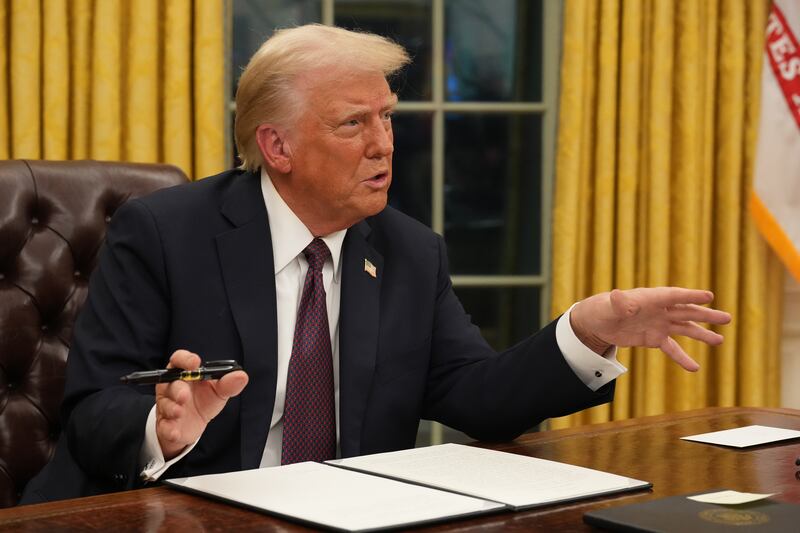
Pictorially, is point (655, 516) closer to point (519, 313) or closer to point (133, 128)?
point (133, 128)

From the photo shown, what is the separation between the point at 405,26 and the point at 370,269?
195 centimetres

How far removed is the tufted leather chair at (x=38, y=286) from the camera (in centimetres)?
212

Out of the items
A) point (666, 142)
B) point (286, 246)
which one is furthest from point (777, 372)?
point (286, 246)

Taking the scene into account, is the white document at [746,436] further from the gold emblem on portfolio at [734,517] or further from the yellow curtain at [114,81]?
the yellow curtain at [114,81]

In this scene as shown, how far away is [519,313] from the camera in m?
3.89

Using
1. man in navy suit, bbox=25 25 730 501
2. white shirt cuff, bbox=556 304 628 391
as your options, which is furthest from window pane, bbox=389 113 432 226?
white shirt cuff, bbox=556 304 628 391

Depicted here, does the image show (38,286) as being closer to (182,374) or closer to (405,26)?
(182,374)

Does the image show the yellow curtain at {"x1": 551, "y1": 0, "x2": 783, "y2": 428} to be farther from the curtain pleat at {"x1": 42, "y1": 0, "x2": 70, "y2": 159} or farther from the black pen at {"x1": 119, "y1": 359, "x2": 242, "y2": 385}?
the black pen at {"x1": 119, "y1": 359, "x2": 242, "y2": 385}

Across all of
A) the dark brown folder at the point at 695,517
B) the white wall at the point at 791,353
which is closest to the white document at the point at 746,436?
the dark brown folder at the point at 695,517

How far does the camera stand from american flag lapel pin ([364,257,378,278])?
205 centimetres

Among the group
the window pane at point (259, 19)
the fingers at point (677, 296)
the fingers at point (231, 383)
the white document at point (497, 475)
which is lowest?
the white document at point (497, 475)

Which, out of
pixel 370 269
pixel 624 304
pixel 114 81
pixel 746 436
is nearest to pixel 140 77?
pixel 114 81

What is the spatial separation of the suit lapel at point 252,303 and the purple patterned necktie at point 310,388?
Result: 0.05 meters

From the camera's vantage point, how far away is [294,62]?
208cm
